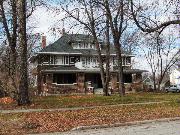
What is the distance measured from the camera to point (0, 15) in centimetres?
3481

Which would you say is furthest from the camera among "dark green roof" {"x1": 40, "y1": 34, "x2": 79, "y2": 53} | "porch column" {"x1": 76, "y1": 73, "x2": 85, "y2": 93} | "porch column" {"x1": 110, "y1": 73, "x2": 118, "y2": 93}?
"porch column" {"x1": 110, "y1": 73, "x2": 118, "y2": 93}

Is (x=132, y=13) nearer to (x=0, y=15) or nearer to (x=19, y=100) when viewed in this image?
(x=19, y=100)

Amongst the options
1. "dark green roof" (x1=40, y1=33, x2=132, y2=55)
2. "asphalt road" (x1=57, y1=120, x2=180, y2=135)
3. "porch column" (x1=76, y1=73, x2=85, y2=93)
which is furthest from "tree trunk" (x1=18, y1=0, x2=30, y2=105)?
"dark green roof" (x1=40, y1=33, x2=132, y2=55)

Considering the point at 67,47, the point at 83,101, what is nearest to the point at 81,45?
the point at 67,47

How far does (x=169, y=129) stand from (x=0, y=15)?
22951mm

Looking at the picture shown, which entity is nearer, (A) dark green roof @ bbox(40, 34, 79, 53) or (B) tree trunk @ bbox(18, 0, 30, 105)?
(B) tree trunk @ bbox(18, 0, 30, 105)

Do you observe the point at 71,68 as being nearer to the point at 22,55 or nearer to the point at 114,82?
the point at 114,82

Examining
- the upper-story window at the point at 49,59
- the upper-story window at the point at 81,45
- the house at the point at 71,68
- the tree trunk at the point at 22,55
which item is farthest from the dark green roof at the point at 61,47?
the tree trunk at the point at 22,55

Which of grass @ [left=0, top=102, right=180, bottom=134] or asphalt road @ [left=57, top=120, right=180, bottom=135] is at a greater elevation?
grass @ [left=0, top=102, right=180, bottom=134]

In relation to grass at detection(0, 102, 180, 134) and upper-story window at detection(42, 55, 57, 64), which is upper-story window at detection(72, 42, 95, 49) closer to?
upper-story window at detection(42, 55, 57, 64)

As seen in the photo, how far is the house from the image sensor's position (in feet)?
198

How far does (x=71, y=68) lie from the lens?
204 ft

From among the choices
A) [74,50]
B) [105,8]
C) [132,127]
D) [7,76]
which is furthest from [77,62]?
[132,127]

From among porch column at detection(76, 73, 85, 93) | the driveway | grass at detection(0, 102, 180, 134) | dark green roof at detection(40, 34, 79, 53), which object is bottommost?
the driveway
